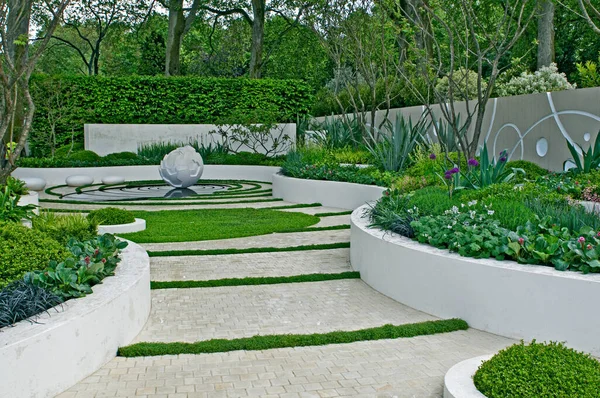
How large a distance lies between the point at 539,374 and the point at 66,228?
5.02 metres

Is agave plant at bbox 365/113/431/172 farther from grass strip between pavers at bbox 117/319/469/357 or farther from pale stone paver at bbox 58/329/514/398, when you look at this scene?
pale stone paver at bbox 58/329/514/398

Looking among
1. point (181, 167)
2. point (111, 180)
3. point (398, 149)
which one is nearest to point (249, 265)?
point (398, 149)

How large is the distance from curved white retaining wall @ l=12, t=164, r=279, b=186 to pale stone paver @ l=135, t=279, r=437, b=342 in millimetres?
12036

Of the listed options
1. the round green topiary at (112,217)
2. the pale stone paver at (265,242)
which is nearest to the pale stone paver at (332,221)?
the pale stone paver at (265,242)

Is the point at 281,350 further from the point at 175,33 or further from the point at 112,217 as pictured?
the point at 175,33

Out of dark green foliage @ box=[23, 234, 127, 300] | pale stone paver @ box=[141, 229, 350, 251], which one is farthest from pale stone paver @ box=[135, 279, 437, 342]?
pale stone paver @ box=[141, 229, 350, 251]

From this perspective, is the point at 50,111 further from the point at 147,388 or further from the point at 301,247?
the point at 147,388

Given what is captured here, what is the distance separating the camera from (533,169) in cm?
1047

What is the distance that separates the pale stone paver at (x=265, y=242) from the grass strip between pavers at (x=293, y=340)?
3714mm

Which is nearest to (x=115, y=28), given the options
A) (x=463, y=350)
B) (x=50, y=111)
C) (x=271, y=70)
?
(x=271, y=70)

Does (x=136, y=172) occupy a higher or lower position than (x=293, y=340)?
lower

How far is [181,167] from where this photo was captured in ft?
51.6

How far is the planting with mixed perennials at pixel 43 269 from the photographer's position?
3.99m

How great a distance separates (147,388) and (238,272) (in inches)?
126
